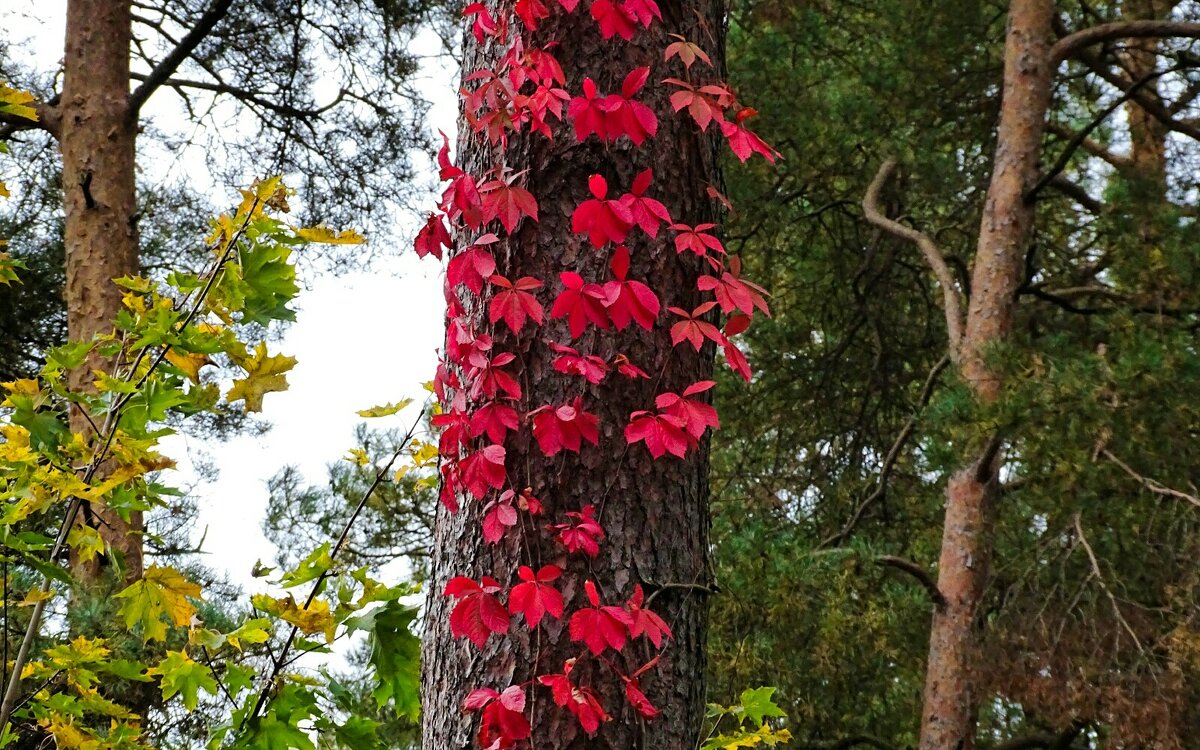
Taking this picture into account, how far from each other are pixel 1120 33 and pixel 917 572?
2.40 m

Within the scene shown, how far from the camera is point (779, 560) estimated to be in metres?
4.45

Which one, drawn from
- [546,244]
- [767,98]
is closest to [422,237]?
[546,244]

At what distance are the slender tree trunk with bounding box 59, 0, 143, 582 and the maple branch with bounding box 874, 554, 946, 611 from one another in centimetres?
282

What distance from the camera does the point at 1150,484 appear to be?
12.5ft

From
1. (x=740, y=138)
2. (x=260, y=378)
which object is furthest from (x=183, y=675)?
(x=740, y=138)

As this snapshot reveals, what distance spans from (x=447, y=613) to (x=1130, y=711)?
3.23 m

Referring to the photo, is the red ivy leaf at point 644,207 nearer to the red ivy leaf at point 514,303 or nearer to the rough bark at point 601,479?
the rough bark at point 601,479

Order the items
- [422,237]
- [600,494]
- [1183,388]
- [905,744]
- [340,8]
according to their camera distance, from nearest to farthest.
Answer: [600,494], [422,237], [1183,388], [340,8], [905,744]

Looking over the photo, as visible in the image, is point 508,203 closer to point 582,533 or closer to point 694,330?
point 694,330

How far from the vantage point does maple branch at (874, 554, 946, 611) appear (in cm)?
455

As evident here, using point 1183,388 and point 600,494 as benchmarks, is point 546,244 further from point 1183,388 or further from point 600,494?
point 1183,388

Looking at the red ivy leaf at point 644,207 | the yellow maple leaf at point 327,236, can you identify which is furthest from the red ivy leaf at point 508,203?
the yellow maple leaf at point 327,236

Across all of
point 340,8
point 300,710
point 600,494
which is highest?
point 340,8

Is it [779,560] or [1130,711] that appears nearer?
[1130,711]
